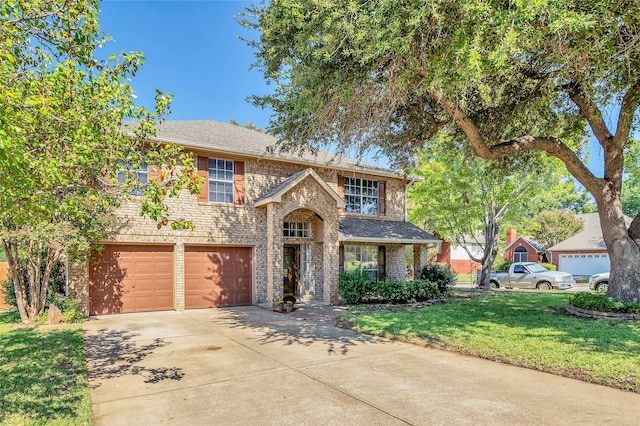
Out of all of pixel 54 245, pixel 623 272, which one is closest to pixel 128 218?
pixel 54 245

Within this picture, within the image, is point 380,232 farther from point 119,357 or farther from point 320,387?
point 320,387

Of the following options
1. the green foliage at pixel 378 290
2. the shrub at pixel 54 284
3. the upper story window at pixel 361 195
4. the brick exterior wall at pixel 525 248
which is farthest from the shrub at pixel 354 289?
the brick exterior wall at pixel 525 248

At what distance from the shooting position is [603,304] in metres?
10.7

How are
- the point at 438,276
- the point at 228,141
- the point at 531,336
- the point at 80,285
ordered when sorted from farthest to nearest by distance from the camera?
the point at 438,276 → the point at 228,141 → the point at 80,285 → the point at 531,336

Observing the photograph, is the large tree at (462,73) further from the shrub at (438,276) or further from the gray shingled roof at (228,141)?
the shrub at (438,276)

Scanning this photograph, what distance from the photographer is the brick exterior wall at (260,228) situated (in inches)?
538

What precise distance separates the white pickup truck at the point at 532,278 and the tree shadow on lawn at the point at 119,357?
21195mm

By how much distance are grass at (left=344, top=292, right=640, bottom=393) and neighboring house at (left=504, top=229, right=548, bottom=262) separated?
29.5 metres

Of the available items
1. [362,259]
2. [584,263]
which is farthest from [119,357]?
[584,263]

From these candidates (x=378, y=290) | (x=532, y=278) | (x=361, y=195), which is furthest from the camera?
(x=532, y=278)

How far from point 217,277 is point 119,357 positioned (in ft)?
23.6

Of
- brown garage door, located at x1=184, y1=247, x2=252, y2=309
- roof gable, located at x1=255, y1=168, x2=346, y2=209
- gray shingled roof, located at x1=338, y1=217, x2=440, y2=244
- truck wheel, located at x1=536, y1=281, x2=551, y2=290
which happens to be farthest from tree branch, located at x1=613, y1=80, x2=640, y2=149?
truck wheel, located at x1=536, y1=281, x2=551, y2=290

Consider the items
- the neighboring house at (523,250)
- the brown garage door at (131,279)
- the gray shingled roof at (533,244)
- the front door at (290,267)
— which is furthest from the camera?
the neighboring house at (523,250)

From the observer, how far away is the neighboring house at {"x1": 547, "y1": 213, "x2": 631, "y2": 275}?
100ft
